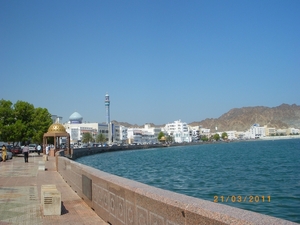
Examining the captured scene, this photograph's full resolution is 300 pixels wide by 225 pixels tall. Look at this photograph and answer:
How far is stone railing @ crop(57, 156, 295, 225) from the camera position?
11.8ft

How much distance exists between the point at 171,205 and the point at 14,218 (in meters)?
5.63

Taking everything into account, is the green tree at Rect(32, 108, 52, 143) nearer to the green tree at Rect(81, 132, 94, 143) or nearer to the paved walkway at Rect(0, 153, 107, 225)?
the paved walkway at Rect(0, 153, 107, 225)

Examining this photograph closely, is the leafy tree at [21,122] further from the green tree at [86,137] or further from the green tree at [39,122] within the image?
the green tree at [86,137]

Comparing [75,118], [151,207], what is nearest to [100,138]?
[75,118]

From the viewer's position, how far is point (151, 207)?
205 inches

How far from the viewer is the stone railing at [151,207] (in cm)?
359

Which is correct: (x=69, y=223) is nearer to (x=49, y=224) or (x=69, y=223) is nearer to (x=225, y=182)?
(x=49, y=224)

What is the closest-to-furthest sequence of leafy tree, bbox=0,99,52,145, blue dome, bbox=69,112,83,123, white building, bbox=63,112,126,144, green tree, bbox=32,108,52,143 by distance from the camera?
1. leafy tree, bbox=0,99,52,145
2. green tree, bbox=32,108,52,143
3. white building, bbox=63,112,126,144
4. blue dome, bbox=69,112,83,123

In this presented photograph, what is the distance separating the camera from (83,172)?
10.8 meters

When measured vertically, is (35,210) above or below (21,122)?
below

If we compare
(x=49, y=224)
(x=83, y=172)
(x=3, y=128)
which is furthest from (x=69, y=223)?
(x=3, y=128)

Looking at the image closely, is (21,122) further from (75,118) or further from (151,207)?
(75,118)

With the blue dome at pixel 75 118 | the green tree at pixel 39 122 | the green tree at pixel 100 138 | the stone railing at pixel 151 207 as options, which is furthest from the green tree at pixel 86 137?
the stone railing at pixel 151 207

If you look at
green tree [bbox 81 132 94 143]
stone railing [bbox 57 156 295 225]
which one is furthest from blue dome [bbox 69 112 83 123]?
stone railing [bbox 57 156 295 225]
